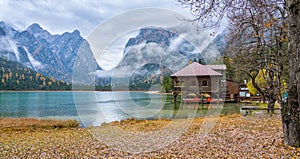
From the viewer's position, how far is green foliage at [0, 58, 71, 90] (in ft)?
444

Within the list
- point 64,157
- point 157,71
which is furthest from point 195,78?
point 64,157

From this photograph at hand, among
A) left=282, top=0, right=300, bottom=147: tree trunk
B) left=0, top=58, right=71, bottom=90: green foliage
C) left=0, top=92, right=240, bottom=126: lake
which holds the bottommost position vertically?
left=0, top=92, right=240, bottom=126: lake

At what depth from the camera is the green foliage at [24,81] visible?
13538cm

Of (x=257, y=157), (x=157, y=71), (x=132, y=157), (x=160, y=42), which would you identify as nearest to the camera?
(x=257, y=157)

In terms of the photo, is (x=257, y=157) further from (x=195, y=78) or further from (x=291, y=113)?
(x=195, y=78)

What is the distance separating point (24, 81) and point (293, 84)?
160770 millimetres

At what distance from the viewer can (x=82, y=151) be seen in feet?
22.8

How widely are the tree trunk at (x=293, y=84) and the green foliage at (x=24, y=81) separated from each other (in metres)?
132

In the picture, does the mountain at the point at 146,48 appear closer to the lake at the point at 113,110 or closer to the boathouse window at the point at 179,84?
the lake at the point at 113,110

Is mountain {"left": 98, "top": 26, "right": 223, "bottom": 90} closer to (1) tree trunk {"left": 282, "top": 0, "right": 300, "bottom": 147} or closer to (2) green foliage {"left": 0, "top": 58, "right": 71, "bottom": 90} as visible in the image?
(1) tree trunk {"left": 282, "top": 0, "right": 300, "bottom": 147}

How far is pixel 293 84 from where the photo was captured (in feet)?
19.5

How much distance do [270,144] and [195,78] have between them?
102ft

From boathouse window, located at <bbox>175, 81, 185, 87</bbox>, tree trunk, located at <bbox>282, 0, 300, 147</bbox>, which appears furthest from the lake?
tree trunk, located at <bbox>282, 0, 300, 147</bbox>

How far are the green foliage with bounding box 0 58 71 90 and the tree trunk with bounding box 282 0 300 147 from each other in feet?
435
